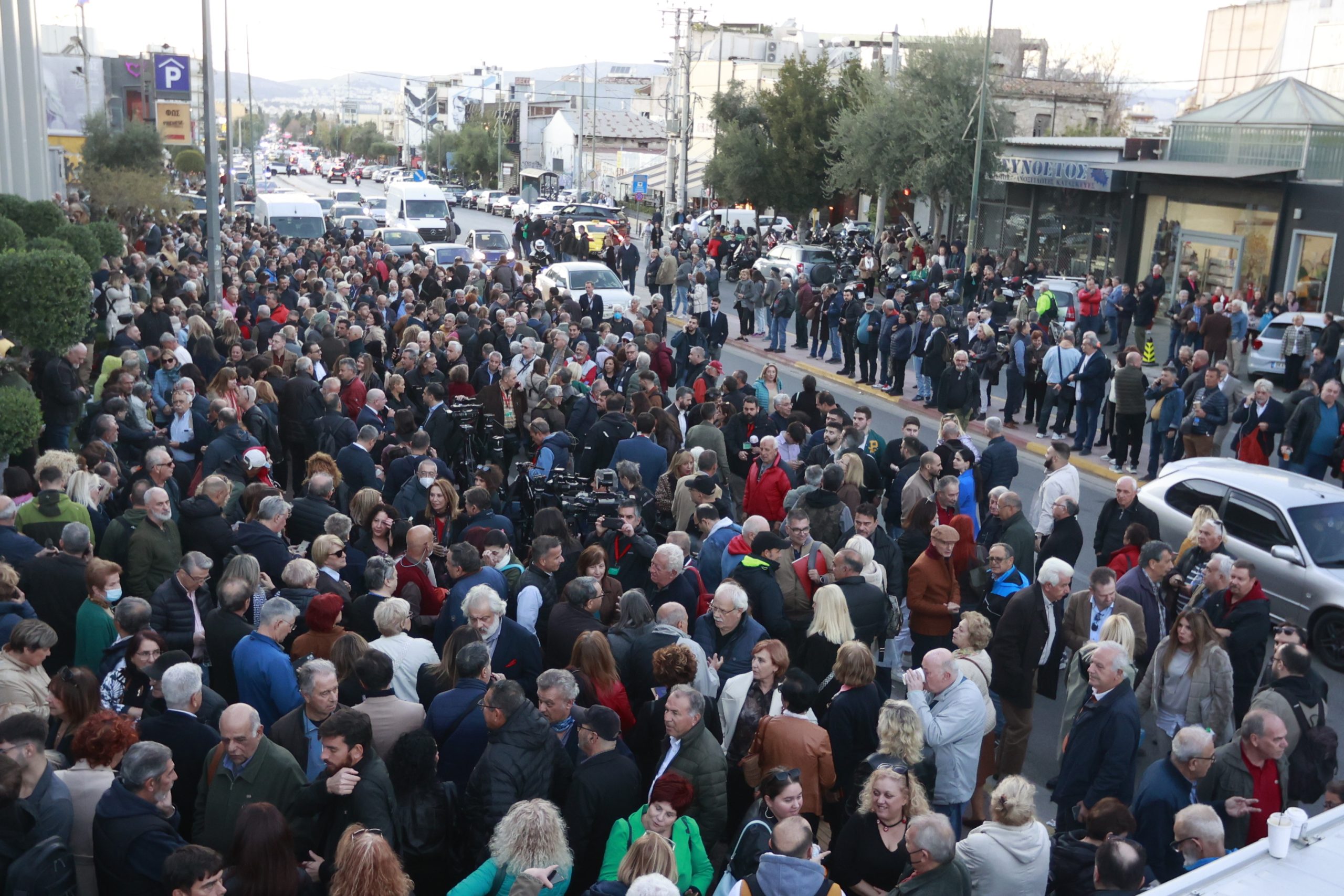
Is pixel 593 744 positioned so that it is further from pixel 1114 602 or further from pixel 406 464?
pixel 406 464

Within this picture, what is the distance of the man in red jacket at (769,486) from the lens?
10.5 m

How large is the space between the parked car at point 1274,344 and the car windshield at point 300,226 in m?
25.7

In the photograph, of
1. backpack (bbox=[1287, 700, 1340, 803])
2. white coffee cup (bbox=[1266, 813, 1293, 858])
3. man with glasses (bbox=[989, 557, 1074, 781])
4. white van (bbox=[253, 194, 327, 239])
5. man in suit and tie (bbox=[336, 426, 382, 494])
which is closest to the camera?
white coffee cup (bbox=[1266, 813, 1293, 858])

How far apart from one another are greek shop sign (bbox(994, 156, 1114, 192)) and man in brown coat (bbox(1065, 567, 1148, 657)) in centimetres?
2963

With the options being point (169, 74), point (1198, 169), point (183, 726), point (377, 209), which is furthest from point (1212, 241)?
point (169, 74)

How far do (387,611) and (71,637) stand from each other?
2.42 metres

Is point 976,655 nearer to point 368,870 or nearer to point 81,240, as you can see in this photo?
point 368,870

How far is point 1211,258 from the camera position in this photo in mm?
32219

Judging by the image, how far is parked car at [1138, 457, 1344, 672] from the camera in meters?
10.2

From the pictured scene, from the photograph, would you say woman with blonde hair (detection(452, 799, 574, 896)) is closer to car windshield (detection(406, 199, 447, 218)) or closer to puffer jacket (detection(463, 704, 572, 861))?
puffer jacket (detection(463, 704, 572, 861))

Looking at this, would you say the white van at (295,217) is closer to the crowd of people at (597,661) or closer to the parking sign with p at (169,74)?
the parking sign with p at (169,74)

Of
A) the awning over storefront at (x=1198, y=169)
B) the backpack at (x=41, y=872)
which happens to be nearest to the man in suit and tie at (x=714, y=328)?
the awning over storefront at (x=1198, y=169)

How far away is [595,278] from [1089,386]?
11663 millimetres

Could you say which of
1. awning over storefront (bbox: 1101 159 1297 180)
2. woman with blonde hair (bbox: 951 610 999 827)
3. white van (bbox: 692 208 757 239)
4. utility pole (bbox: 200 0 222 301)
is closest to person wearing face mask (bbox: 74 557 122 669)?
woman with blonde hair (bbox: 951 610 999 827)
